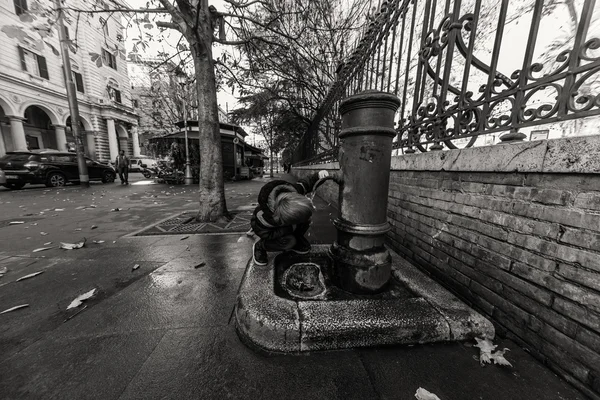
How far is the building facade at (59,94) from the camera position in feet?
58.8

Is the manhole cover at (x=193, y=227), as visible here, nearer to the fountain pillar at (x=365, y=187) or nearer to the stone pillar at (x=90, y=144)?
the fountain pillar at (x=365, y=187)

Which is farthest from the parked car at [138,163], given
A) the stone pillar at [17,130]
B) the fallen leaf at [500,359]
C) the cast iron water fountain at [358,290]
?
the fallen leaf at [500,359]

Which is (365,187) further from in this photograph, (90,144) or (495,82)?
(90,144)

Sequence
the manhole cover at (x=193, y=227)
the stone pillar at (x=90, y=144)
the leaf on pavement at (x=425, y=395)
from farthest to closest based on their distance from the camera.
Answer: the stone pillar at (x=90, y=144), the manhole cover at (x=193, y=227), the leaf on pavement at (x=425, y=395)

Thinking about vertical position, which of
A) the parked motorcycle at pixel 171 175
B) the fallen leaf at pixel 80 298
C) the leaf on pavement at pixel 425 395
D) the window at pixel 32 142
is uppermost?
the window at pixel 32 142

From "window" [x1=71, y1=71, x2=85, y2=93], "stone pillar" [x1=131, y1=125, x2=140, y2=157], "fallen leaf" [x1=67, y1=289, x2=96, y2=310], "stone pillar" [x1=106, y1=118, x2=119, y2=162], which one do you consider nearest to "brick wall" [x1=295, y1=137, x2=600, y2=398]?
"fallen leaf" [x1=67, y1=289, x2=96, y2=310]

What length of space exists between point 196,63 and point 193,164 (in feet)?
38.7

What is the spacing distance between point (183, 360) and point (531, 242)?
225 centimetres

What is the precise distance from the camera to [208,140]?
462cm

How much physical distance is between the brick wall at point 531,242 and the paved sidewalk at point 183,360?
0.20 meters

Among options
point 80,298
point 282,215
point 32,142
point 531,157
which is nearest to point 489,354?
point 531,157

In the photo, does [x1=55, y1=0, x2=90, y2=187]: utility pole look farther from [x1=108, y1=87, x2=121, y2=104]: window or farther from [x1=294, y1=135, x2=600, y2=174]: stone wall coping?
[x1=108, y1=87, x2=121, y2=104]: window

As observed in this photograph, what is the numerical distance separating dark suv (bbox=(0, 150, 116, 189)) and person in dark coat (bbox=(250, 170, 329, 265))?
14644mm

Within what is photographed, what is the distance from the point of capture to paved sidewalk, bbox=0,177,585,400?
1186mm
